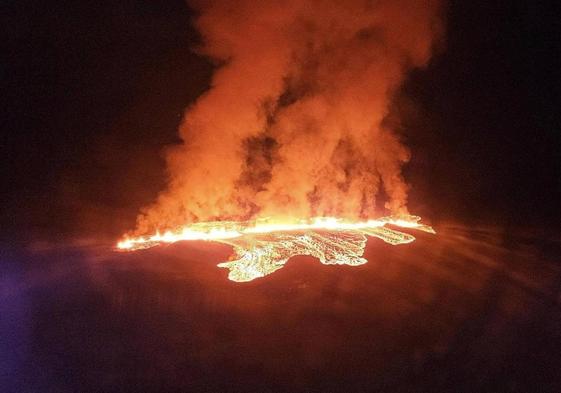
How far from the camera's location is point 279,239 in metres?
8.55

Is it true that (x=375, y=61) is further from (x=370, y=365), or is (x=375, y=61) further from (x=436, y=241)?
(x=370, y=365)

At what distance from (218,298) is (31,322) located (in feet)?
7.34

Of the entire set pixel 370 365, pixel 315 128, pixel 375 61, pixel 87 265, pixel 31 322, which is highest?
pixel 375 61

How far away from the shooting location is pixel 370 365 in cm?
384

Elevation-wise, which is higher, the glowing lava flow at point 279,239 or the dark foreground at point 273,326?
the glowing lava flow at point 279,239

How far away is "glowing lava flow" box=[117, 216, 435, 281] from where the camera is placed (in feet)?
22.2

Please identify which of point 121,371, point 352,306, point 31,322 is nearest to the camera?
point 121,371

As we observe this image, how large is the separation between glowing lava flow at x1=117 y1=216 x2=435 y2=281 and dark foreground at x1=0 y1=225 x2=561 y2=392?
37 cm

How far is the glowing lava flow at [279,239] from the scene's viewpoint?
22.2 ft

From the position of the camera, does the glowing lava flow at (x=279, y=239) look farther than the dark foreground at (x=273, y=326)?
Yes

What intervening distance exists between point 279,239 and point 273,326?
13.4 ft

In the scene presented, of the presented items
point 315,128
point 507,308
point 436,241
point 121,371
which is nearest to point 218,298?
point 121,371

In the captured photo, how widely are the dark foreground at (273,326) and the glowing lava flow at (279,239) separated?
37 centimetres

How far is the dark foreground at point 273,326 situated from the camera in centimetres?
361
